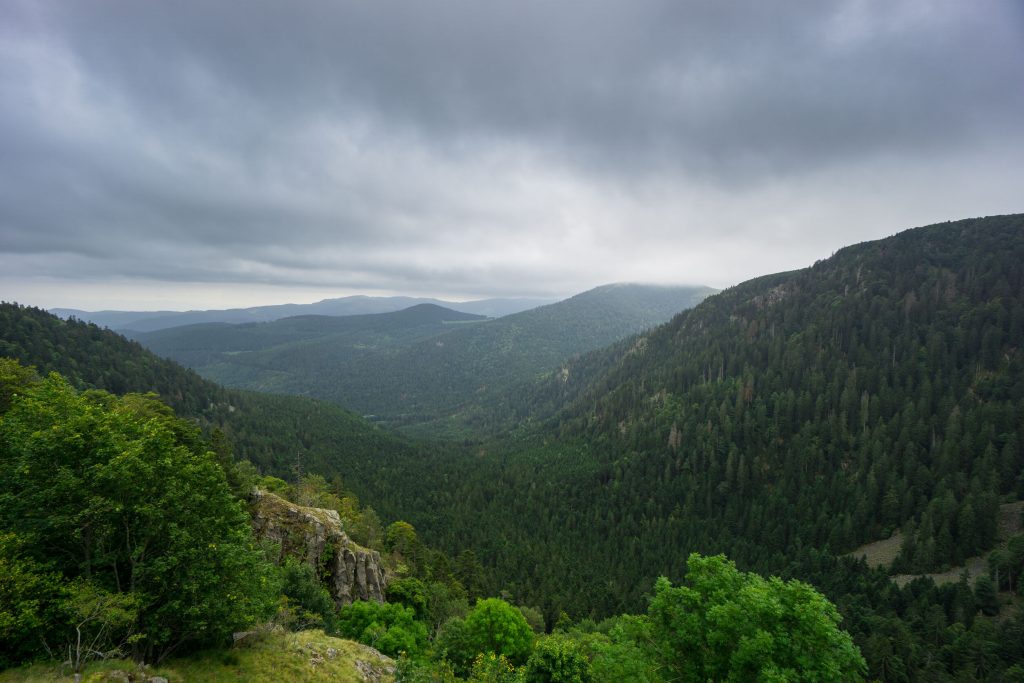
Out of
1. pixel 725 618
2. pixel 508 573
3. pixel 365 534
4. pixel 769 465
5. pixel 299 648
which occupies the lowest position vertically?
pixel 508 573

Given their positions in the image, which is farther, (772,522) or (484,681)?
(772,522)

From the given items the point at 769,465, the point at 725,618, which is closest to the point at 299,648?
the point at 725,618

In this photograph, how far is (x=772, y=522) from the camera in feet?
421

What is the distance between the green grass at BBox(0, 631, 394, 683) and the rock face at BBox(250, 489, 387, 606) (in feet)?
69.6

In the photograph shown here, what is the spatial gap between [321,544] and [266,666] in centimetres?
3049

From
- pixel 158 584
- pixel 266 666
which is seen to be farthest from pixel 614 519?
pixel 158 584

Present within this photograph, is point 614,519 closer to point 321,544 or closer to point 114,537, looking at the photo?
point 321,544

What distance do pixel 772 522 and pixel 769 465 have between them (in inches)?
1264

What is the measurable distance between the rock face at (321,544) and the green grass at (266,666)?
21.2 metres

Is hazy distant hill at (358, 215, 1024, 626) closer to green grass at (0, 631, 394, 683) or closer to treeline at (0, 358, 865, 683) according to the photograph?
green grass at (0, 631, 394, 683)

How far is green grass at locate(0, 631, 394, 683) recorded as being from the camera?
52.4 ft

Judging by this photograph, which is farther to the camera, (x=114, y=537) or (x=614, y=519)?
(x=614, y=519)

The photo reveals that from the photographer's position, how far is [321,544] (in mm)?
51812

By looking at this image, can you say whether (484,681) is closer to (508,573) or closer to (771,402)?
(508,573)
